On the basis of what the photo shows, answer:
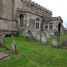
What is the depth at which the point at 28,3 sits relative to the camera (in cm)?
4178

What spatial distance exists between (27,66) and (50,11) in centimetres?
4187

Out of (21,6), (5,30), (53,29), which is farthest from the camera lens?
(53,29)

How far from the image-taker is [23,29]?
3456 cm

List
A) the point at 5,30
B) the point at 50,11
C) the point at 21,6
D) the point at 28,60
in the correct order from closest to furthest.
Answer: the point at 28,60 < the point at 5,30 < the point at 21,6 < the point at 50,11

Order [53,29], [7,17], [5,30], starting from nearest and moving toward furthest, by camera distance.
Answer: [5,30]
[7,17]
[53,29]

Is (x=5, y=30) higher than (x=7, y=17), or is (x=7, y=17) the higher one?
(x=7, y=17)

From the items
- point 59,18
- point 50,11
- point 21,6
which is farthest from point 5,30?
point 50,11

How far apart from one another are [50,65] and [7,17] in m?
21.2

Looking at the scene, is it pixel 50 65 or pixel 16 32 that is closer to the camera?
pixel 50 65

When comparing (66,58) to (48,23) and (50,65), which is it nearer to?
(50,65)

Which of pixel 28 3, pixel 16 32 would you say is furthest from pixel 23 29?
pixel 28 3

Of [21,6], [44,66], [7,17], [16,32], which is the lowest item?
[44,66]

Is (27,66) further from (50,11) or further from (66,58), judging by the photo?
(50,11)

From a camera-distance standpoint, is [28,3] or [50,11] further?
[50,11]
